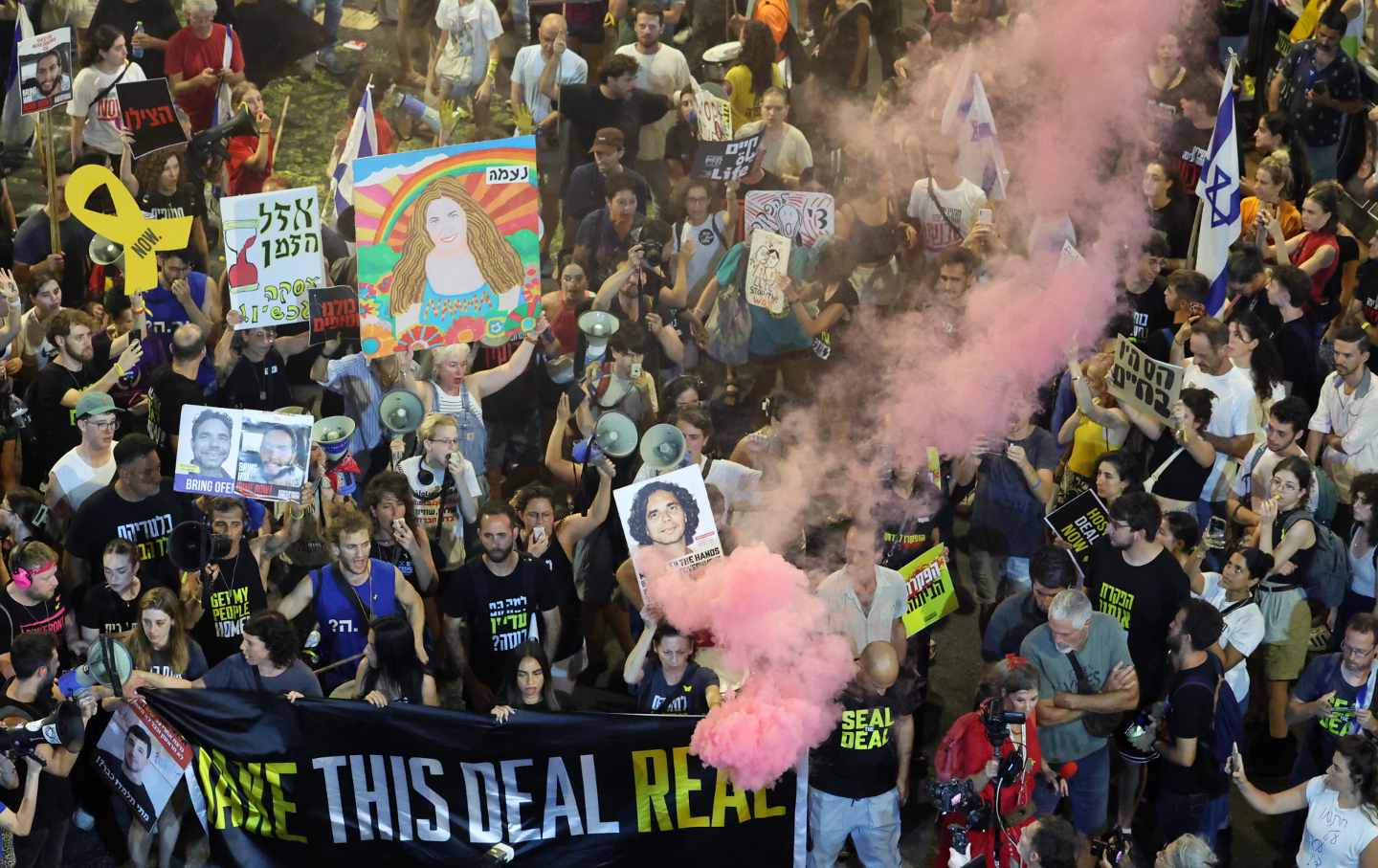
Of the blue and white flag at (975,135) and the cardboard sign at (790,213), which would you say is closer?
the cardboard sign at (790,213)

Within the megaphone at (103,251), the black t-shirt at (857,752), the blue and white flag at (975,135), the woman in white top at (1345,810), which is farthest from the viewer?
the blue and white flag at (975,135)

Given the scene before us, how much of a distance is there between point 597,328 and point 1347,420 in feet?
13.2

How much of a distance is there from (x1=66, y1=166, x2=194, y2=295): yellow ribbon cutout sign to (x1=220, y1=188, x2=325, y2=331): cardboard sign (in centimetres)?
40

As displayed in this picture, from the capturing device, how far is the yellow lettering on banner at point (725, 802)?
364 inches

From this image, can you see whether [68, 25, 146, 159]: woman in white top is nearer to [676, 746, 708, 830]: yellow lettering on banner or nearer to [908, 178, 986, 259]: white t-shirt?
[908, 178, 986, 259]: white t-shirt

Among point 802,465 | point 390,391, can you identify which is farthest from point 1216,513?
point 390,391

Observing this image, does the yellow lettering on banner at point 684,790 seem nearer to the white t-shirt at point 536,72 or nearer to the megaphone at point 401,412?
the megaphone at point 401,412

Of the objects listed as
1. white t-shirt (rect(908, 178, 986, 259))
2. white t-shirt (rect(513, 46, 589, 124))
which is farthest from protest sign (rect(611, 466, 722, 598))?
white t-shirt (rect(513, 46, 589, 124))

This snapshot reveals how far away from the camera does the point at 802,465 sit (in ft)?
35.5

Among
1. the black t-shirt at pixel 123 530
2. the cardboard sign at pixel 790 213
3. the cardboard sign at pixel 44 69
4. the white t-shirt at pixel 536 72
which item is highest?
the cardboard sign at pixel 44 69

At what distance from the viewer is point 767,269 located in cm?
1198

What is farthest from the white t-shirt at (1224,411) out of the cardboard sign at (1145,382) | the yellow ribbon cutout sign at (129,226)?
the yellow ribbon cutout sign at (129,226)

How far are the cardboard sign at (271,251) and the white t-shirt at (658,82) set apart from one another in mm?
3558

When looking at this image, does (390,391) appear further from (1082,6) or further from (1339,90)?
(1339,90)
